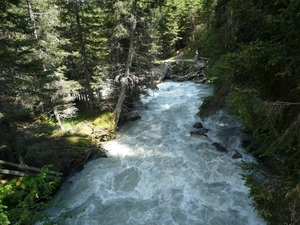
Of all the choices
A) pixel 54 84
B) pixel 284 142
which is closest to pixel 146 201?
pixel 284 142

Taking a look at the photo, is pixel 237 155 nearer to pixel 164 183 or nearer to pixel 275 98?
pixel 164 183

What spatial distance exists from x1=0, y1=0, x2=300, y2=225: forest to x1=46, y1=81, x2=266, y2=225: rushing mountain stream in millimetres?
1174

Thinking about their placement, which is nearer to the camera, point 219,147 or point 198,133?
point 219,147

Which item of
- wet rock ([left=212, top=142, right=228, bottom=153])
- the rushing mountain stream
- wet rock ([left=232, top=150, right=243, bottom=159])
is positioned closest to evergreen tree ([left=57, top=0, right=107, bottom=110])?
the rushing mountain stream

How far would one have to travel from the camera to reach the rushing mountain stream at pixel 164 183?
6.84 meters

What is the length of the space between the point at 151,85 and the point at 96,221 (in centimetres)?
1044

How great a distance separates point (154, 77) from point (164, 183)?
9289mm

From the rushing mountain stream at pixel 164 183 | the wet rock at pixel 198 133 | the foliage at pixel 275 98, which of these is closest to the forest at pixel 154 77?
the foliage at pixel 275 98

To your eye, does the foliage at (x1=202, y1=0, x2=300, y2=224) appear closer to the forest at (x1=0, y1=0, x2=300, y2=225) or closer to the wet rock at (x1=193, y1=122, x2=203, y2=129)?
the forest at (x1=0, y1=0, x2=300, y2=225)

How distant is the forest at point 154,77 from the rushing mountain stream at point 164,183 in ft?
3.85

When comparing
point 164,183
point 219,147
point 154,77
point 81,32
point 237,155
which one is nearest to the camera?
point 164,183

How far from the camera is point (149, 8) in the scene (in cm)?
1419

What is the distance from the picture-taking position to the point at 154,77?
15.7 metres

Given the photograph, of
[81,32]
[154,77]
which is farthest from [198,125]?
[81,32]
